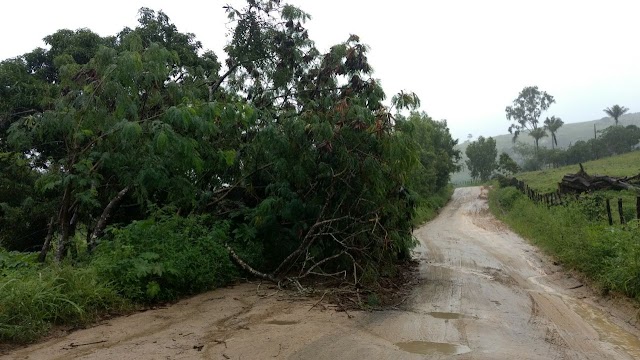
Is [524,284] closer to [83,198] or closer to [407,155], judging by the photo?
[407,155]

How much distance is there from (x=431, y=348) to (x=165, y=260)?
421 centimetres

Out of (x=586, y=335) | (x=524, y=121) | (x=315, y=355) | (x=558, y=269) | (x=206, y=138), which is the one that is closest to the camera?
(x=315, y=355)

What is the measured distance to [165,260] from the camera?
7148 millimetres

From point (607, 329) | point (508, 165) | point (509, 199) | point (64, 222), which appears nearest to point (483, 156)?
point (508, 165)

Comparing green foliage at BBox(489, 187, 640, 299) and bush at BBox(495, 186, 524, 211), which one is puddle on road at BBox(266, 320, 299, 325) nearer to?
green foliage at BBox(489, 187, 640, 299)

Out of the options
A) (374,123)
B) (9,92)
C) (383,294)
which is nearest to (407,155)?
(374,123)

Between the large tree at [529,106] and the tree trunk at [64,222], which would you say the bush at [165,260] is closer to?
the tree trunk at [64,222]

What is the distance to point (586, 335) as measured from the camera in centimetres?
615

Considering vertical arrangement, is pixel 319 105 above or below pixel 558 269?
above

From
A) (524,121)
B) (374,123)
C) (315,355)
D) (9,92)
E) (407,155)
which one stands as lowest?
(315,355)

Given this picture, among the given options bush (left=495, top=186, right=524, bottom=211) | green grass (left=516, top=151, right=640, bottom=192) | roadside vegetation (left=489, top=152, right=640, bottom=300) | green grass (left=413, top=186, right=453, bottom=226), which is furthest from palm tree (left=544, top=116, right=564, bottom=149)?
roadside vegetation (left=489, top=152, right=640, bottom=300)

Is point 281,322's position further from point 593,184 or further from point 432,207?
point 593,184

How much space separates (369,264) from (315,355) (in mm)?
3630

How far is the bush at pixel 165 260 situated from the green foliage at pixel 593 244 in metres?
6.79
